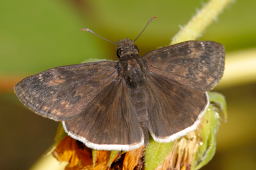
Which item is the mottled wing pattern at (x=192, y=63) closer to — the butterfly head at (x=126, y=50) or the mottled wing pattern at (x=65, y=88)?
the butterfly head at (x=126, y=50)

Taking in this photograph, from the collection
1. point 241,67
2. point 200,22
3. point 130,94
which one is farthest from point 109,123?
point 241,67

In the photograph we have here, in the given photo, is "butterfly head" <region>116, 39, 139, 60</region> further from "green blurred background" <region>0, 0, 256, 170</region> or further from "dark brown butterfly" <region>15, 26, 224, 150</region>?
"green blurred background" <region>0, 0, 256, 170</region>

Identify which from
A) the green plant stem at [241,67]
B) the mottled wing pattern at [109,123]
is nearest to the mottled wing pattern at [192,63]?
the mottled wing pattern at [109,123]

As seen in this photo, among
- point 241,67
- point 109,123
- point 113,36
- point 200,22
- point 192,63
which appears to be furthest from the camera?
point 113,36

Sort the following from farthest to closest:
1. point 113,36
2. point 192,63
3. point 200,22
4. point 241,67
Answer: point 113,36
point 241,67
point 200,22
point 192,63

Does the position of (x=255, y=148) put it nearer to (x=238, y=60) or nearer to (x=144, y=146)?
(x=238, y=60)

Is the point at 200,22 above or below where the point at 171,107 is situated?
above

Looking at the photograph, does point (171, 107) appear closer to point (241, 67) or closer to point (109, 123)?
point (109, 123)
